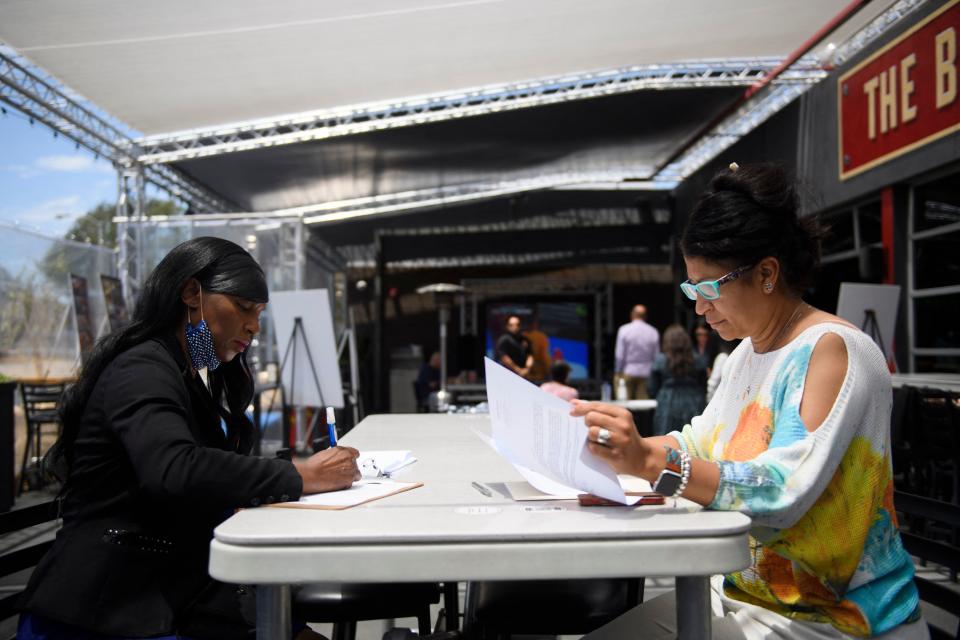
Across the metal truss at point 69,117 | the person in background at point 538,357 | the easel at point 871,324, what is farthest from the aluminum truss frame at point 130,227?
the easel at point 871,324

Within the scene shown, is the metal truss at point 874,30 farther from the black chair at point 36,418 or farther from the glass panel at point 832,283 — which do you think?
the black chair at point 36,418

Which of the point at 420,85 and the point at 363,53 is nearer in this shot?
the point at 363,53

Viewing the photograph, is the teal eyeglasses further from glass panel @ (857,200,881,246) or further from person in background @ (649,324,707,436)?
glass panel @ (857,200,881,246)

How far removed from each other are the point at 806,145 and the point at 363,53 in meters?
4.63

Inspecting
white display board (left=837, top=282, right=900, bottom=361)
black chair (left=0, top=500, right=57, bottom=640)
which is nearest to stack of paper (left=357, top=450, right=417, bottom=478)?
black chair (left=0, top=500, right=57, bottom=640)

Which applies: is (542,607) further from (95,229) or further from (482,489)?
(95,229)

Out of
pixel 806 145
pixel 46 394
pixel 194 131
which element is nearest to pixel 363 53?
pixel 194 131

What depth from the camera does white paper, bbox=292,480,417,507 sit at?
1198mm

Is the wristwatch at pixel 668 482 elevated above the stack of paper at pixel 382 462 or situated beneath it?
elevated above

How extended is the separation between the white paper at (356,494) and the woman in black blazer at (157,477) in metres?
0.02

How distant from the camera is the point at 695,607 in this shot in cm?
105

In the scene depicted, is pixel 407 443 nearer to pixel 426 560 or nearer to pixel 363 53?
pixel 426 560

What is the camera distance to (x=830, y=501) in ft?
3.81

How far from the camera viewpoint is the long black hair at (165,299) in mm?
1416
